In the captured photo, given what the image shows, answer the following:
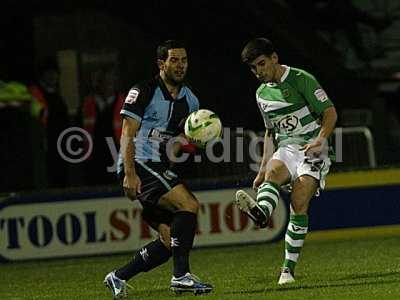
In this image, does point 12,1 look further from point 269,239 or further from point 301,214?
point 301,214

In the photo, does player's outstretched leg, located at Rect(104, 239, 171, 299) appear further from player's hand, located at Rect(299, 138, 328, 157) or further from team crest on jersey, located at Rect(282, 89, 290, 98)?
team crest on jersey, located at Rect(282, 89, 290, 98)

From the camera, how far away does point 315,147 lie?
10.7 metres

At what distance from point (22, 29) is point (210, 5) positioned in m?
2.67

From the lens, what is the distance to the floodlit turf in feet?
33.8

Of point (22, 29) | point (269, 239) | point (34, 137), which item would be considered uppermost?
point (22, 29)

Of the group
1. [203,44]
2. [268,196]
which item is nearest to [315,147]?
[268,196]

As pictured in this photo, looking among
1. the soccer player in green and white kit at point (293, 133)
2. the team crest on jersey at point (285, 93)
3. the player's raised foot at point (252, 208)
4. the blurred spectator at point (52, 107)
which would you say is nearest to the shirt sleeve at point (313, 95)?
the soccer player in green and white kit at point (293, 133)

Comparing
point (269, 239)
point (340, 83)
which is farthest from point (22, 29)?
point (269, 239)

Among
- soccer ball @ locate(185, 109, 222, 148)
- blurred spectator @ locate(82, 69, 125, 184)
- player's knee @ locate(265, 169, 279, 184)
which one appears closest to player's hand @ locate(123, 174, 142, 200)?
soccer ball @ locate(185, 109, 222, 148)

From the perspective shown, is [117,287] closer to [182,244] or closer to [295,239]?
[182,244]

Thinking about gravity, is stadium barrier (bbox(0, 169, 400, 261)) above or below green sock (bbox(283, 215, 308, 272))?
below

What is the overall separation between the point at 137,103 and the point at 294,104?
4.55 ft

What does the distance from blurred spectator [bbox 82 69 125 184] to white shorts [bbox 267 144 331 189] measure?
5401mm

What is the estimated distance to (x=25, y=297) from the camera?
11.1 meters
